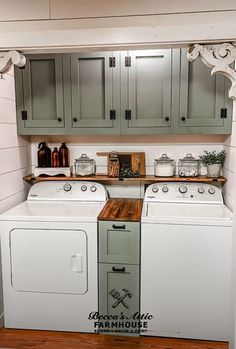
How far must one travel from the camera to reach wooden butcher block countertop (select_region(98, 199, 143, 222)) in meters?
2.27

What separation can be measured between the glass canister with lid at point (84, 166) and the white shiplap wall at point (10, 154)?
49 cm

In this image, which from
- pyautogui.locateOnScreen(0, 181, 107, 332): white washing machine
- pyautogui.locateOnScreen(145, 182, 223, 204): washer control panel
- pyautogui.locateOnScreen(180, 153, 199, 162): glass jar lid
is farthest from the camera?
pyautogui.locateOnScreen(180, 153, 199, 162): glass jar lid

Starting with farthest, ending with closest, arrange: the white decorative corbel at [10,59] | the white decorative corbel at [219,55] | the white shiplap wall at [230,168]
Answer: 1. the white shiplap wall at [230,168]
2. the white decorative corbel at [10,59]
3. the white decorative corbel at [219,55]

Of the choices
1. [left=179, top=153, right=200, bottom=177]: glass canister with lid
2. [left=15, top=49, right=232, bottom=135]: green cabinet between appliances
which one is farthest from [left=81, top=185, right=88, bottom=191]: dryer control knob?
[left=179, top=153, right=200, bottom=177]: glass canister with lid

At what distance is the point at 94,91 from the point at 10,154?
0.87 metres

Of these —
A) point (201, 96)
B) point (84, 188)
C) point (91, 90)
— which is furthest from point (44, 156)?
point (201, 96)

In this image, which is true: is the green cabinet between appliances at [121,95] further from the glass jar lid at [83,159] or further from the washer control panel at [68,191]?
the washer control panel at [68,191]

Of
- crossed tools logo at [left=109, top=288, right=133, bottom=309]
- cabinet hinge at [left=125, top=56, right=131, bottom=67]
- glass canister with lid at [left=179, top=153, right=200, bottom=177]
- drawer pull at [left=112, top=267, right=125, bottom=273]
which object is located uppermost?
cabinet hinge at [left=125, top=56, right=131, bottom=67]

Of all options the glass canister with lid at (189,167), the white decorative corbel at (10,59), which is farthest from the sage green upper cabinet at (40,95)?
the glass canister with lid at (189,167)

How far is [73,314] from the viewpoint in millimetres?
2350

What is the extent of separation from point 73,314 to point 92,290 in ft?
0.81

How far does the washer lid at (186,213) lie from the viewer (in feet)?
7.20

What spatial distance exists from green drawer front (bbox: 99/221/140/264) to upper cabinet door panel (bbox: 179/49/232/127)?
3.17 feet

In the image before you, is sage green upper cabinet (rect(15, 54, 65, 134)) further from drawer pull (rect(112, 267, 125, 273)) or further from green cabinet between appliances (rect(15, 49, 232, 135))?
drawer pull (rect(112, 267, 125, 273))
